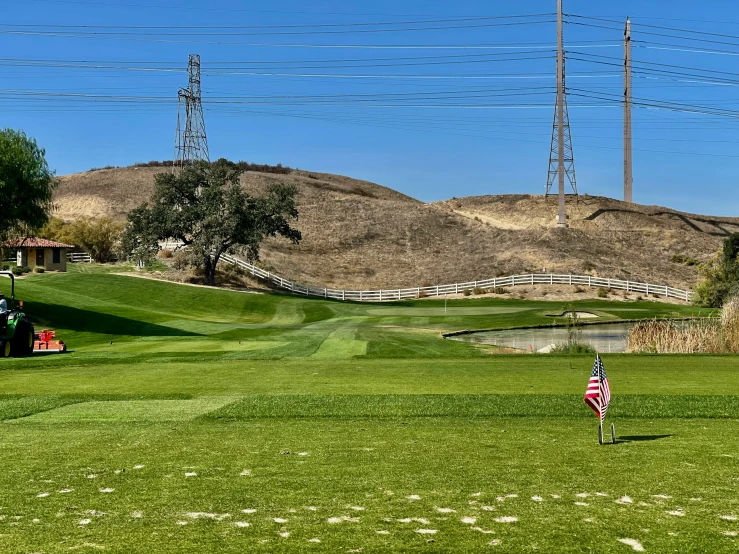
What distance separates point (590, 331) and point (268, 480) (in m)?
41.8

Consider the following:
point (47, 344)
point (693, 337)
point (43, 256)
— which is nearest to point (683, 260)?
point (43, 256)

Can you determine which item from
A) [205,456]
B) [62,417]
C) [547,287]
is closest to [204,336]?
[62,417]

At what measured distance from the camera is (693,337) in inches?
1336

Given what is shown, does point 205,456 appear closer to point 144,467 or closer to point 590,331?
point 144,467

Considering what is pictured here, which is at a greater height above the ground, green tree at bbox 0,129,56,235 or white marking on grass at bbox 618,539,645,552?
green tree at bbox 0,129,56,235

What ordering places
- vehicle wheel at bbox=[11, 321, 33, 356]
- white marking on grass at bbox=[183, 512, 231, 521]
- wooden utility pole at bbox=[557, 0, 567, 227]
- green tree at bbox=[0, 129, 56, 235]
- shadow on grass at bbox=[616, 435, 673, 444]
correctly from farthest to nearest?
wooden utility pole at bbox=[557, 0, 567, 227]
green tree at bbox=[0, 129, 56, 235]
vehicle wheel at bbox=[11, 321, 33, 356]
shadow on grass at bbox=[616, 435, 673, 444]
white marking on grass at bbox=[183, 512, 231, 521]

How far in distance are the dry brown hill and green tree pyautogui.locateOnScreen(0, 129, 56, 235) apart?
160 feet

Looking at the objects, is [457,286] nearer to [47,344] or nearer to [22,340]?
[47,344]

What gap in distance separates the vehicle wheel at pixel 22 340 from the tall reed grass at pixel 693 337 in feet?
74.7

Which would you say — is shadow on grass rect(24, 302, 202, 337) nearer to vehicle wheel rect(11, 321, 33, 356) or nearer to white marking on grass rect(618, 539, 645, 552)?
vehicle wheel rect(11, 321, 33, 356)

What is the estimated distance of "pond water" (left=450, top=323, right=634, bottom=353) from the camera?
39.5 meters

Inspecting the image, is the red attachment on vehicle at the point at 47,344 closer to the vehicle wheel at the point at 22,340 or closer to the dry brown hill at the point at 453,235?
the vehicle wheel at the point at 22,340

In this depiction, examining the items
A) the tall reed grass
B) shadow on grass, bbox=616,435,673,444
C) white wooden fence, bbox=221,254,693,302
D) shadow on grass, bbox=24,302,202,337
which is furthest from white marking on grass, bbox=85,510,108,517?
white wooden fence, bbox=221,254,693,302

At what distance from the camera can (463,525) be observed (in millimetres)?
8008
